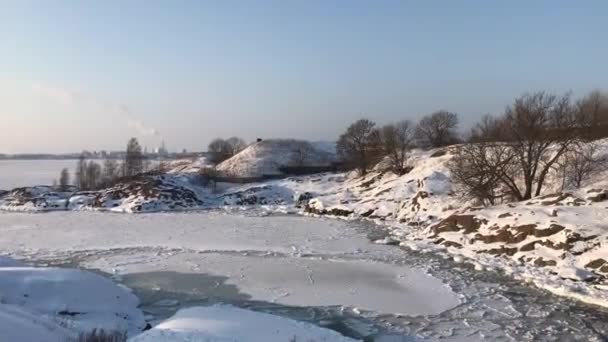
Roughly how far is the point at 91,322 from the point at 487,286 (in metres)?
12.3

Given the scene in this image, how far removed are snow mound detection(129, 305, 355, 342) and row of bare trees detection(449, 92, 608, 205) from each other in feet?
69.2

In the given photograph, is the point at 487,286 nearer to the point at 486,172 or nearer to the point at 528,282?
the point at 528,282

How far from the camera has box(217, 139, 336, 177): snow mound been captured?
284 ft

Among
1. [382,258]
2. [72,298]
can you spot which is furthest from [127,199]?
[72,298]

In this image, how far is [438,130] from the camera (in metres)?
72.8

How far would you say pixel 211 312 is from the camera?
531 inches

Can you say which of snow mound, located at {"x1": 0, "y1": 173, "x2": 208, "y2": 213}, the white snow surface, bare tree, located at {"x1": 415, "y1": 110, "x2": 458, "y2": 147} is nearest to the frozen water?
the white snow surface

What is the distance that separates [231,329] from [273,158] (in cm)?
8365

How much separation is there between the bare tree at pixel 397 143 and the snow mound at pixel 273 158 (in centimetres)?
2482

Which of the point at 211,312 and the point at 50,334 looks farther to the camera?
the point at 211,312

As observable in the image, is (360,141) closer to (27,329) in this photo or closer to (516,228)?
(516,228)

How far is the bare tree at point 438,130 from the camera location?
72625mm

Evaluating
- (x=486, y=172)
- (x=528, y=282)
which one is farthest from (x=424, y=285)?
(x=486, y=172)

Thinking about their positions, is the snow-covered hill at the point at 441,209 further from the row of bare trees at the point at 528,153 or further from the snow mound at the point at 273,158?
the snow mound at the point at 273,158
